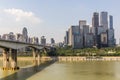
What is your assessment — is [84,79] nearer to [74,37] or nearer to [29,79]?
[29,79]

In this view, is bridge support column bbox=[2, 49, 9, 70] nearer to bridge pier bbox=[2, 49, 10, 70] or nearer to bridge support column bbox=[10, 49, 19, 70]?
bridge pier bbox=[2, 49, 10, 70]

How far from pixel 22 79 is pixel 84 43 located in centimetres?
15760

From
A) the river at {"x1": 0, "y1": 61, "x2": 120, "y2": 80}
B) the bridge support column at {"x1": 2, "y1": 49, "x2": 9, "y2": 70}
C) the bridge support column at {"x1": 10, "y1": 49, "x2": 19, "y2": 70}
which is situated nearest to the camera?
the river at {"x1": 0, "y1": 61, "x2": 120, "y2": 80}

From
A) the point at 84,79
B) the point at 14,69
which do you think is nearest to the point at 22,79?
the point at 84,79

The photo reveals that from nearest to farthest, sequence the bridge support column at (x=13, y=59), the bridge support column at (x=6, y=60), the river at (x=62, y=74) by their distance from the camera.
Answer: the river at (x=62, y=74), the bridge support column at (x=6, y=60), the bridge support column at (x=13, y=59)

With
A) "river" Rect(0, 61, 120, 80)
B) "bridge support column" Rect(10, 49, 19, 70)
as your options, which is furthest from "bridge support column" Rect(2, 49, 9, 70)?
"river" Rect(0, 61, 120, 80)

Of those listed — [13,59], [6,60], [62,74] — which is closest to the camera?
[62,74]

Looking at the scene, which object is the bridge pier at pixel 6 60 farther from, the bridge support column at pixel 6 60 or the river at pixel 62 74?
the river at pixel 62 74

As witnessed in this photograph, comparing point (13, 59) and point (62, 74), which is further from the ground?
point (13, 59)

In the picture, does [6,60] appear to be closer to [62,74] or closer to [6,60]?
[6,60]

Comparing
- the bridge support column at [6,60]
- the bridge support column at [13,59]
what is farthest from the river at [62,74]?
the bridge support column at [6,60]

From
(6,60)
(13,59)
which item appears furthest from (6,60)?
(13,59)

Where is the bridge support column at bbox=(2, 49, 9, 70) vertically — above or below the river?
above

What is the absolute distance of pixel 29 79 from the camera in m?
42.1
